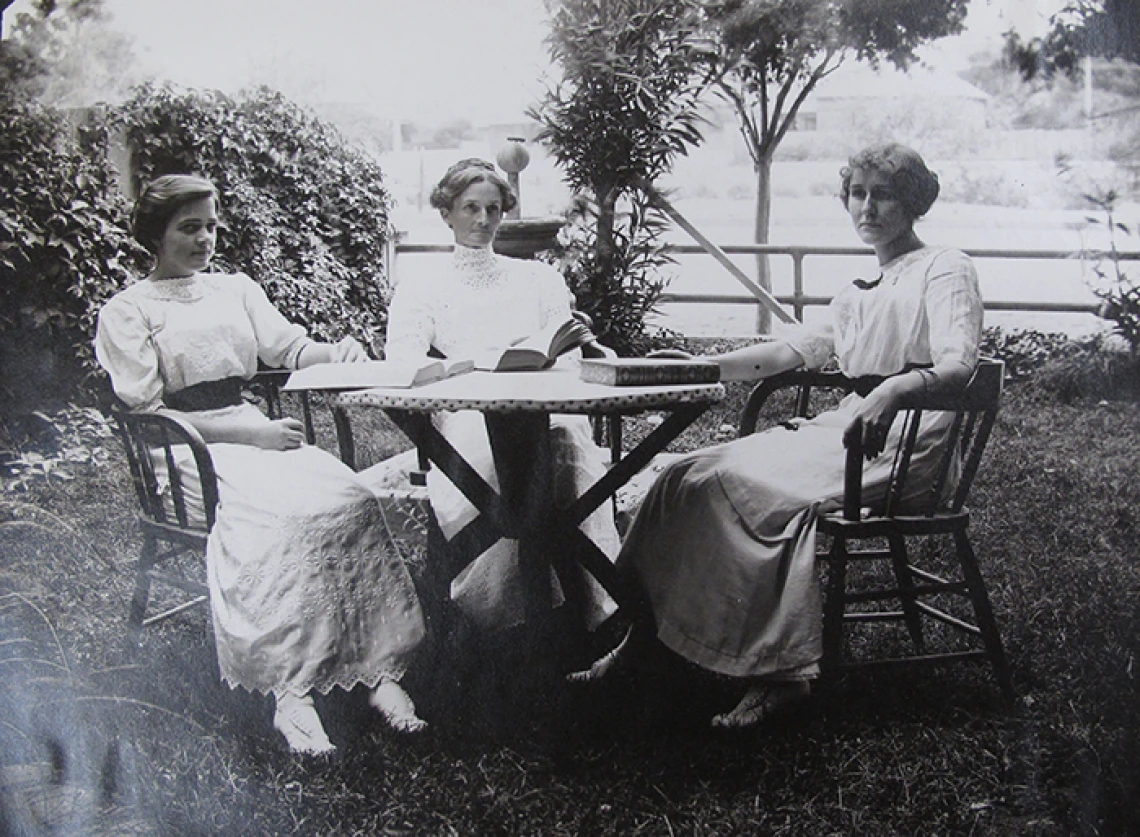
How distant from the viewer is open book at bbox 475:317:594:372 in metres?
2.16

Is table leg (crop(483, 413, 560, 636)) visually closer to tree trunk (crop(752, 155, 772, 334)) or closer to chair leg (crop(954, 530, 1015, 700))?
tree trunk (crop(752, 155, 772, 334))

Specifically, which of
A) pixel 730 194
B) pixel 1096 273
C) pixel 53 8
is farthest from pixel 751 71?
pixel 53 8

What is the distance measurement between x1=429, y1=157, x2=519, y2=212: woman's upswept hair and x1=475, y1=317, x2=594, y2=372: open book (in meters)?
0.31

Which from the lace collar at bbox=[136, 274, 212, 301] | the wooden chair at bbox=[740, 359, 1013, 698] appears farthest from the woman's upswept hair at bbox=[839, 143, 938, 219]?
the lace collar at bbox=[136, 274, 212, 301]

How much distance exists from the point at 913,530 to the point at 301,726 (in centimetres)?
135

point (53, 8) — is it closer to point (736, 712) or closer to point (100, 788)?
point (100, 788)

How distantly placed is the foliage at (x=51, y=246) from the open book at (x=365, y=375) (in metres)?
0.43

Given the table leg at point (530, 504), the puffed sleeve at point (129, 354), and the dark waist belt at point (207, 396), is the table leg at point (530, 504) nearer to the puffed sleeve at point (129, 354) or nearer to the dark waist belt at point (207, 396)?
the dark waist belt at point (207, 396)

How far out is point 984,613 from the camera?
215 cm

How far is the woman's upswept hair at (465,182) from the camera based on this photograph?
84.8 inches

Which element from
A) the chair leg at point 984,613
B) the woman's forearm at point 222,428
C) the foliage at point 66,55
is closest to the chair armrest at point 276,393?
the woman's forearm at point 222,428

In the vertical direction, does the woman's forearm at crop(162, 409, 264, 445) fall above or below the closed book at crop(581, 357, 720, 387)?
below

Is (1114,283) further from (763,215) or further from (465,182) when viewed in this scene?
(465,182)

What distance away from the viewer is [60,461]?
2.00m
